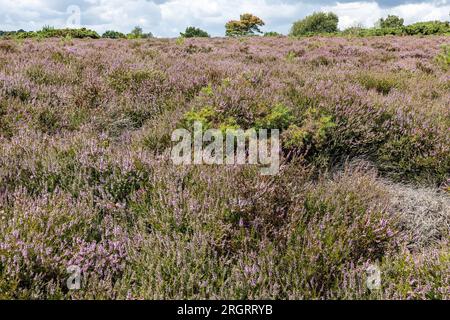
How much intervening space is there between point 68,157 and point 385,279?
2.47m

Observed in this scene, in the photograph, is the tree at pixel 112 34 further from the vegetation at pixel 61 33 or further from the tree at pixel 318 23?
the tree at pixel 318 23

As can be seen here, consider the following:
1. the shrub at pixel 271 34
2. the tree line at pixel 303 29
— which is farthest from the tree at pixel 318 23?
the shrub at pixel 271 34

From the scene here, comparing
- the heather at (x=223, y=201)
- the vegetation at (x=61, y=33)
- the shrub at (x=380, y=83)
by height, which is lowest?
the heather at (x=223, y=201)

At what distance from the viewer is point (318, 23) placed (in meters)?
72.0

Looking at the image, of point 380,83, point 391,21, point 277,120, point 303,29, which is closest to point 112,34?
point 380,83

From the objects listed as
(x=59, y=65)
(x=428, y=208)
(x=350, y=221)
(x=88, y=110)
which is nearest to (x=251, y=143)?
(x=350, y=221)

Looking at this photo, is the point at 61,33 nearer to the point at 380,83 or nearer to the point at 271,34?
the point at 271,34

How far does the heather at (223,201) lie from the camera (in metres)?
1.79

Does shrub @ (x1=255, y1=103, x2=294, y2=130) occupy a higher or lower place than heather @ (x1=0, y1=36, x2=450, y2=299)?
higher

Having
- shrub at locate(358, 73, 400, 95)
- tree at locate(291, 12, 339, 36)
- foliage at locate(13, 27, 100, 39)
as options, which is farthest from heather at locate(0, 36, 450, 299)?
tree at locate(291, 12, 339, 36)

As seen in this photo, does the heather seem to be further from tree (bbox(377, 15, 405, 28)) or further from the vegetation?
tree (bbox(377, 15, 405, 28))

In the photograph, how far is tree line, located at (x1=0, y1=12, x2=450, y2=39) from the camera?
2609cm

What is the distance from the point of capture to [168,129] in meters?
3.69
